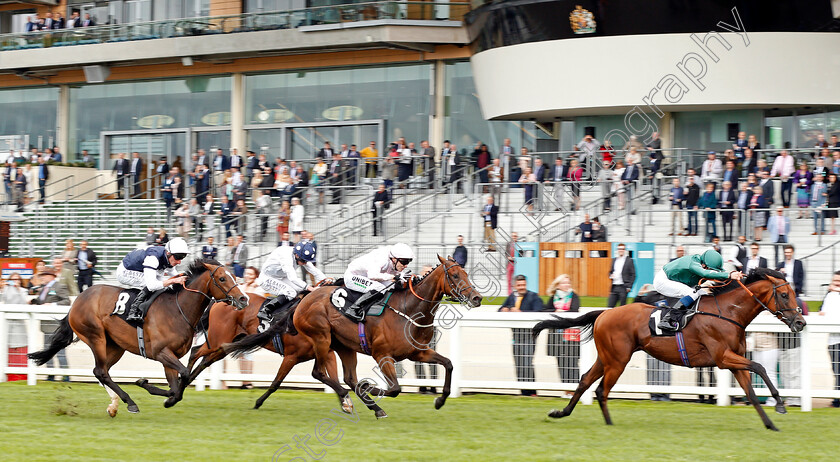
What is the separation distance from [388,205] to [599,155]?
404 cm

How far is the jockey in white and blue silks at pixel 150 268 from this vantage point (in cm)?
905

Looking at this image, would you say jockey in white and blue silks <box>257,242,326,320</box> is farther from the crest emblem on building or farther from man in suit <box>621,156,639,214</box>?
the crest emblem on building

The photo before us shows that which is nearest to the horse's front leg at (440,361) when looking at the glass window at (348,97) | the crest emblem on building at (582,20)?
the crest emblem on building at (582,20)

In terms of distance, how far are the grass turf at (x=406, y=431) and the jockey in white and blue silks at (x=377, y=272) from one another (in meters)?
1.08

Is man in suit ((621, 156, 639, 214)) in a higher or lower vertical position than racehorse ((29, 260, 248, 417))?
higher

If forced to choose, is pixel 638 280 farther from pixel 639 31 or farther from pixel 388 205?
pixel 639 31

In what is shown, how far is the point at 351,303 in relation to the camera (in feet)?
30.4

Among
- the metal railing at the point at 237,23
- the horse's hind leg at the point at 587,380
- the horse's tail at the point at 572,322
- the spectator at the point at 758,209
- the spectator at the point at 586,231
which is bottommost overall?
the horse's hind leg at the point at 587,380

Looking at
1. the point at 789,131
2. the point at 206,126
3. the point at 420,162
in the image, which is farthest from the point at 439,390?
the point at 206,126

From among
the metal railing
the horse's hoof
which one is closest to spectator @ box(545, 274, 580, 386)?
the horse's hoof

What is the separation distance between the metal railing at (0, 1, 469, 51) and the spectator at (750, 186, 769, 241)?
945 cm

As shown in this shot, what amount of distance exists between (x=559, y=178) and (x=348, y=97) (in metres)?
9.44

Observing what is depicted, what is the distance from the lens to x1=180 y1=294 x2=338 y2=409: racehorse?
9.59 metres

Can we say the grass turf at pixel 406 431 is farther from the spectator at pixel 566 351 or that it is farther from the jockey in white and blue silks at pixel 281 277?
the jockey in white and blue silks at pixel 281 277
